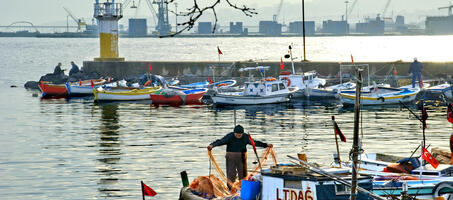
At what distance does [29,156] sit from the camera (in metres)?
31.7

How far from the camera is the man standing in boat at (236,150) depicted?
1997 cm

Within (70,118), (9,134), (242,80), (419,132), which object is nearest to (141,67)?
(242,80)

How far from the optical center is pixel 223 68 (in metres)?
61.2

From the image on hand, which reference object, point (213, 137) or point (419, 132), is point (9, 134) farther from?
point (419, 132)

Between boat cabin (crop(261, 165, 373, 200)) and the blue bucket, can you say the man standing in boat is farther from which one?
boat cabin (crop(261, 165, 373, 200))

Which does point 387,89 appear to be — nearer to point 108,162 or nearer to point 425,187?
point 108,162

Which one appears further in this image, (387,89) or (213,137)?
(387,89)

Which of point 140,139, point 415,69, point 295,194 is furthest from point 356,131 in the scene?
point 415,69

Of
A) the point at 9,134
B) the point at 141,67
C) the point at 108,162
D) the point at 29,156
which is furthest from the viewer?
the point at 141,67

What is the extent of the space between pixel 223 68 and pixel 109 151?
29.6 metres

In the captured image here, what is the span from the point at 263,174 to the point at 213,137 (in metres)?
18.5

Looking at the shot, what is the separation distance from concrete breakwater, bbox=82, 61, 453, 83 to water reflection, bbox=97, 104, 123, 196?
1316 cm

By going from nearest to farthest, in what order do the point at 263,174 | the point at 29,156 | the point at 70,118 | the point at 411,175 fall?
1. the point at 263,174
2. the point at 411,175
3. the point at 29,156
4. the point at 70,118

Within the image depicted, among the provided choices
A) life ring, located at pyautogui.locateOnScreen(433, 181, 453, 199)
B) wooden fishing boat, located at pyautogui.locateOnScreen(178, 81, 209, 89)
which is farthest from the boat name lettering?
wooden fishing boat, located at pyautogui.locateOnScreen(178, 81, 209, 89)
